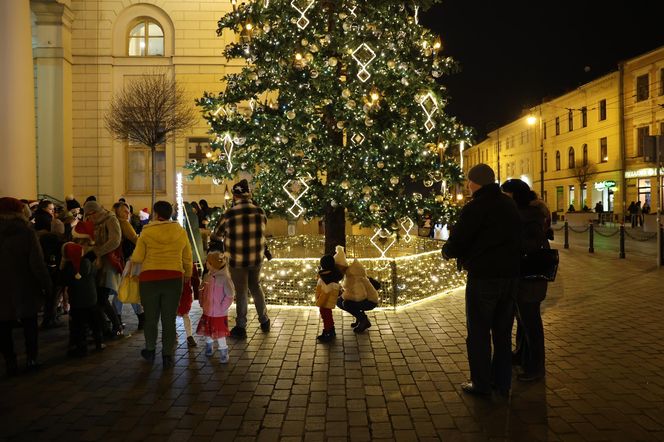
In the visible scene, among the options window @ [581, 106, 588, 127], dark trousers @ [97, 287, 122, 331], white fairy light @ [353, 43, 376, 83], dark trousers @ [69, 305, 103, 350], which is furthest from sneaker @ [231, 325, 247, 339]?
window @ [581, 106, 588, 127]

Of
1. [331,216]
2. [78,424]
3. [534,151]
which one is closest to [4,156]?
[331,216]

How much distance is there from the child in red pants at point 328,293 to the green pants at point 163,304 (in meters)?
1.95

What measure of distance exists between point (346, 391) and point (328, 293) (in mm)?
2233

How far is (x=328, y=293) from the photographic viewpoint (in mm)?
A: 7898

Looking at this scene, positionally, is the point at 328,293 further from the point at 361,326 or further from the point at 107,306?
the point at 107,306

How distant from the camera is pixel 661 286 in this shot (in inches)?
473

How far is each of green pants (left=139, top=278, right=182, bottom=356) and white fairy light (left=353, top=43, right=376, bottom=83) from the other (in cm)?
595

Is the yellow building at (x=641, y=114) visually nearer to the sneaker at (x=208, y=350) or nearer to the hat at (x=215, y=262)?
the hat at (x=215, y=262)

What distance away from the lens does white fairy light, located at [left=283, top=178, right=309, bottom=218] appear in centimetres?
1131

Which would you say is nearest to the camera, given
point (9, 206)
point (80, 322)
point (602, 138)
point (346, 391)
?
point (346, 391)

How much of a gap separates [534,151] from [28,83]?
177 ft

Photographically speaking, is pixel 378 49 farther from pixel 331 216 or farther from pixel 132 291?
pixel 132 291

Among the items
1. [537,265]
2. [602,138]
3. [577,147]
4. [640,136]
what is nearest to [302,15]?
[537,265]

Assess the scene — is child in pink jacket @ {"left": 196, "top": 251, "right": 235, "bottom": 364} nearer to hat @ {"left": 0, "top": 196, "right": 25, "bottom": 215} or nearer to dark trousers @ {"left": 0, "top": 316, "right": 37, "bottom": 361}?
dark trousers @ {"left": 0, "top": 316, "right": 37, "bottom": 361}
